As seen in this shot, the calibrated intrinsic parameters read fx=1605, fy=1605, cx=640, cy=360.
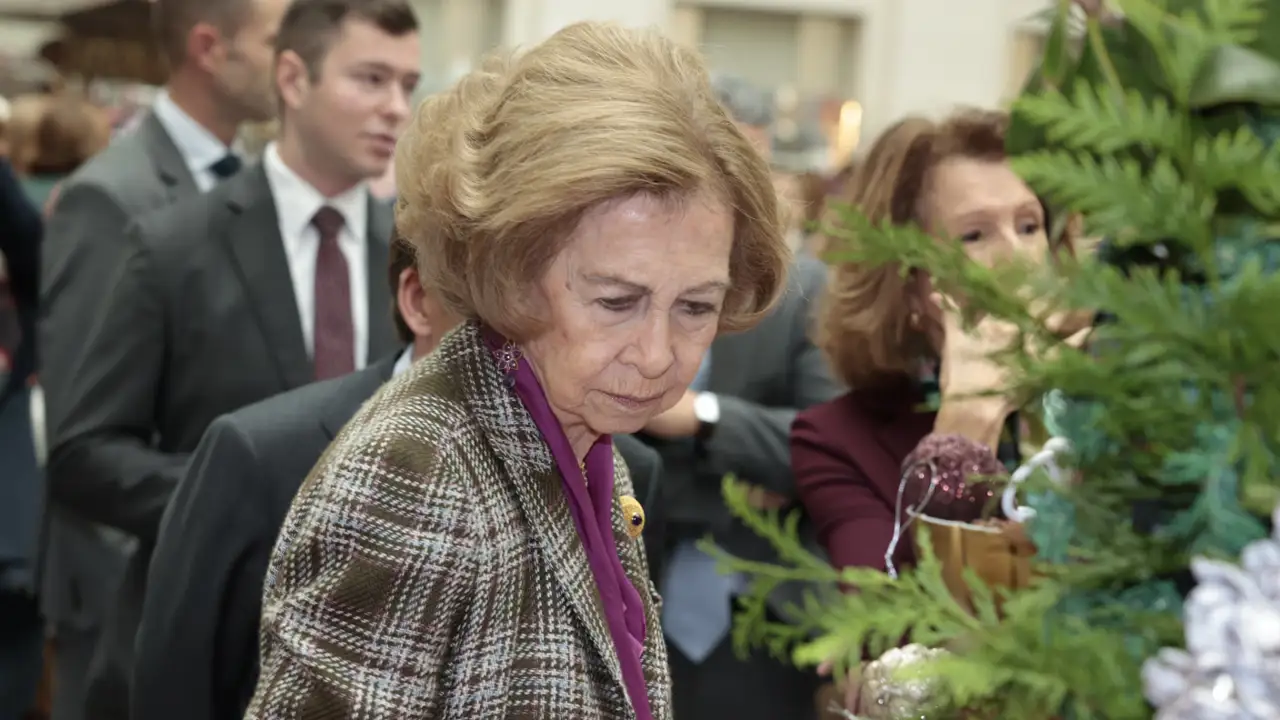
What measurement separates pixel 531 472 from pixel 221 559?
71 cm

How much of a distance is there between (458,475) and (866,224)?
67 centimetres

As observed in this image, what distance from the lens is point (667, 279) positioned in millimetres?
1396

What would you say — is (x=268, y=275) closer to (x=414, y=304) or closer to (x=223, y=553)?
(x=414, y=304)

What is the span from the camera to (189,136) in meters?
3.61

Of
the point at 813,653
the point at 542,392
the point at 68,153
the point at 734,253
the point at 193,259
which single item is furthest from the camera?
the point at 68,153

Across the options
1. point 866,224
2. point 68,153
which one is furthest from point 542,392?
point 68,153

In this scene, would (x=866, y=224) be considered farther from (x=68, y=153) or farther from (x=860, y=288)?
(x=68, y=153)

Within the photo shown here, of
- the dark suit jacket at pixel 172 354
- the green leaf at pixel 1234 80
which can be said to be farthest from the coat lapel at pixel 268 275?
the green leaf at pixel 1234 80

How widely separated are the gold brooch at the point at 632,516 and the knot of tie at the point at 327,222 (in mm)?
1530

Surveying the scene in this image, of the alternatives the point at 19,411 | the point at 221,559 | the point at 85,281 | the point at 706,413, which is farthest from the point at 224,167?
the point at 221,559

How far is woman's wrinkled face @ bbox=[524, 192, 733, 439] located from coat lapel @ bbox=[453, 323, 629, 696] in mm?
50

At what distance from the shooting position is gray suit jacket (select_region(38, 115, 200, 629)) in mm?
3125

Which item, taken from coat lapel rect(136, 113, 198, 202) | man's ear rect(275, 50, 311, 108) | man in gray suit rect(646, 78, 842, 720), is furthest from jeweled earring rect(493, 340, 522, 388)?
coat lapel rect(136, 113, 198, 202)

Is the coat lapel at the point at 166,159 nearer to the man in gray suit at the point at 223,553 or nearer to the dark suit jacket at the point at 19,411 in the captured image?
the dark suit jacket at the point at 19,411
